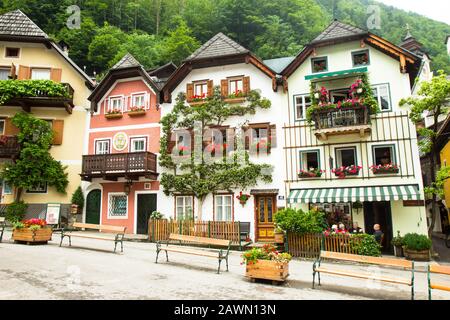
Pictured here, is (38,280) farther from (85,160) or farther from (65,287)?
(85,160)

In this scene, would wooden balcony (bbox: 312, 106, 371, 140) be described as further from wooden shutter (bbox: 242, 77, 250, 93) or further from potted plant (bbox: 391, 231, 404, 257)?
potted plant (bbox: 391, 231, 404, 257)

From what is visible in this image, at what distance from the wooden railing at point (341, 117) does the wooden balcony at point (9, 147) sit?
17548 mm

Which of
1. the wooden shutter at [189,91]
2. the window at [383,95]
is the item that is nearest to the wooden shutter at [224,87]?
the wooden shutter at [189,91]

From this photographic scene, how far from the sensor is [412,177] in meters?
16.5

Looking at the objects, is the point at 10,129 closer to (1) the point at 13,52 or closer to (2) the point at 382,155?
(1) the point at 13,52

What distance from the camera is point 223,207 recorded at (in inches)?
760

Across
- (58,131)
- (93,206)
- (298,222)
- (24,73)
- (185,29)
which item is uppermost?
(185,29)

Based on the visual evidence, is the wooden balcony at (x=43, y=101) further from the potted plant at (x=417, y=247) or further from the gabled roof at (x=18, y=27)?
the potted plant at (x=417, y=247)

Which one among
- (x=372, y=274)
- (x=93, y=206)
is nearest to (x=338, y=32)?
(x=372, y=274)

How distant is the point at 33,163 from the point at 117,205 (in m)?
5.59

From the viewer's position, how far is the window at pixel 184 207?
19.8 meters

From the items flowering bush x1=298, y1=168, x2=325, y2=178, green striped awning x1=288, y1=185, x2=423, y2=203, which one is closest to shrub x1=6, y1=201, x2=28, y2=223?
green striped awning x1=288, y1=185, x2=423, y2=203

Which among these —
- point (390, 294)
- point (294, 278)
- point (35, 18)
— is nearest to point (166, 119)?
point (294, 278)

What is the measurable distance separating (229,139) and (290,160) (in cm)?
369
